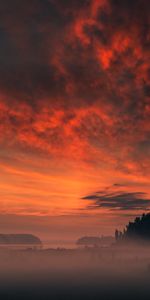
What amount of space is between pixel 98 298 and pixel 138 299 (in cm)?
1845

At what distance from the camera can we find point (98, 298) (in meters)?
191

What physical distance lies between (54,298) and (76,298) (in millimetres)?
10759

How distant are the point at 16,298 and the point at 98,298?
3678cm

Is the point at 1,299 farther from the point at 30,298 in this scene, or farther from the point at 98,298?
the point at 98,298

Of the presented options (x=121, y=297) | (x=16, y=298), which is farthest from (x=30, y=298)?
(x=121, y=297)

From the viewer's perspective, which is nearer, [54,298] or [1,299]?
[1,299]

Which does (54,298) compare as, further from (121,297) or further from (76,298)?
(121,297)

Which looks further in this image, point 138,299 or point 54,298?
point 54,298

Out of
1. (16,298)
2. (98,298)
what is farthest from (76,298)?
(16,298)

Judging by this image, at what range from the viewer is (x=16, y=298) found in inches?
7564

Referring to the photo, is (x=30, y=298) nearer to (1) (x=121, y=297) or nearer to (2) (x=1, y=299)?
(2) (x=1, y=299)

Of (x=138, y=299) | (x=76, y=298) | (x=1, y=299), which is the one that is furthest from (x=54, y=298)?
(x=138, y=299)

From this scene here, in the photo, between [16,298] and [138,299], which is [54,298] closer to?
[16,298]

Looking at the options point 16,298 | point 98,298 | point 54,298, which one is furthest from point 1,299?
point 98,298
